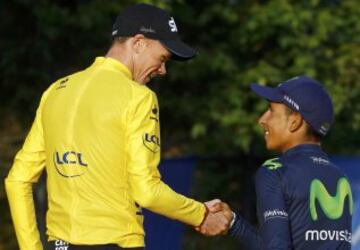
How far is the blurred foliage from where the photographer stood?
11188 millimetres

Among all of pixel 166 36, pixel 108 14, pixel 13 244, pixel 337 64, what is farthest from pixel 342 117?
pixel 166 36

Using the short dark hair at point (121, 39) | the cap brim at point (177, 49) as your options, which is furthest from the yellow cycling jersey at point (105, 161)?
the cap brim at point (177, 49)

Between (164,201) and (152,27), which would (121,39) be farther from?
(164,201)

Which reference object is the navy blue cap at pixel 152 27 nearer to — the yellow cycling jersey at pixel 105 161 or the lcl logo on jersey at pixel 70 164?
the yellow cycling jersey at pixel 105 161

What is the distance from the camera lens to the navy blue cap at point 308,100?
510cm

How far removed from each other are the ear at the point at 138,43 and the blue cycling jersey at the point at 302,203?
75 centimetres

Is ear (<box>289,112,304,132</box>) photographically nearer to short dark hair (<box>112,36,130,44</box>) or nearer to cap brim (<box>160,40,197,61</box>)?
cap brim (<box>160,40,197,61</box>)

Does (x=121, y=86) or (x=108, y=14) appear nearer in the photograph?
(x=121, y=86)

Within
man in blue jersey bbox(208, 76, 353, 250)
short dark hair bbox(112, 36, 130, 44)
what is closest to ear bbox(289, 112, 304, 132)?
man in blue jersey bbox(208, 76, 353, 250)

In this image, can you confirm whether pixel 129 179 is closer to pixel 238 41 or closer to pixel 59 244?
pixel 59 244

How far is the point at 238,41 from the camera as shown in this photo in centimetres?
1148

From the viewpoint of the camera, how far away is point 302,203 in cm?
495

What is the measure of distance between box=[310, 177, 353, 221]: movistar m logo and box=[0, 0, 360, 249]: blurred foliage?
593cm

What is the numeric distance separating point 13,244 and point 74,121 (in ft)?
21.2
